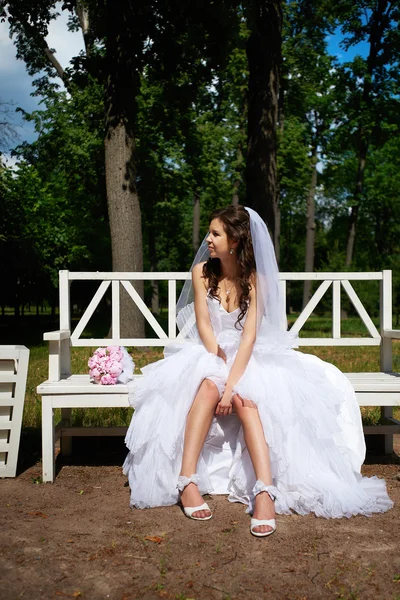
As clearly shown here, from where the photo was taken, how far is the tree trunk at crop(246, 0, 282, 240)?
26.5 ft

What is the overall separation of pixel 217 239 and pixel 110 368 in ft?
3.82

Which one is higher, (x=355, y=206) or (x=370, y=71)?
(x=370, y=71)

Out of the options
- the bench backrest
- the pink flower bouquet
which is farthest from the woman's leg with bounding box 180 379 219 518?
the bench backrest

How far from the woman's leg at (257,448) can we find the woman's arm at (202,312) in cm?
46

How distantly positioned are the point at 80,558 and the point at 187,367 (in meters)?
1.43

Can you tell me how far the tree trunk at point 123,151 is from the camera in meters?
8.77

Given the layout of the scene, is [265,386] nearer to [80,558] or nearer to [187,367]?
[187,367]

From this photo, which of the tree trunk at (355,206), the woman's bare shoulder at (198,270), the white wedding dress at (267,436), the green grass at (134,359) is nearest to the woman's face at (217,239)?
the woman's bare shoulder at (198,270)

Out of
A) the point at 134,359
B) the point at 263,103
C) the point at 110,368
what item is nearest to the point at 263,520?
the point at 110,368

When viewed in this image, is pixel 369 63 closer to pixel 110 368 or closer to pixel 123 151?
pixel 123 151

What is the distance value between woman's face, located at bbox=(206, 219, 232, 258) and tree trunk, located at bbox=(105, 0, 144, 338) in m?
5.05

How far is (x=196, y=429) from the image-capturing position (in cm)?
376

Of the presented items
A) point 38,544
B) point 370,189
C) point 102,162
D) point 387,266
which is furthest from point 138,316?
point 370,189

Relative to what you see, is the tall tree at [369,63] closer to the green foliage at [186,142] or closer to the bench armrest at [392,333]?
the green foliage at [186,142]
